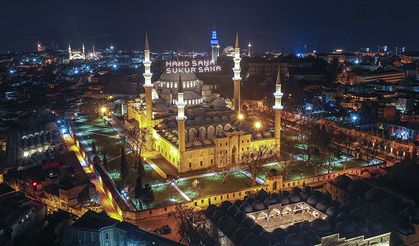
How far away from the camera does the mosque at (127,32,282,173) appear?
3447 centimetres

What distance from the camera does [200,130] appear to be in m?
38.1

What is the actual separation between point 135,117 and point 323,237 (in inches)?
1335

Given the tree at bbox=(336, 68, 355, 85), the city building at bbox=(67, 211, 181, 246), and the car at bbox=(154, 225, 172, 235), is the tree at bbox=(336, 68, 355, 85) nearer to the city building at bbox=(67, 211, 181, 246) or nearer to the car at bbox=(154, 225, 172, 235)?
the car at bbox=(154, 225, 172, 235)

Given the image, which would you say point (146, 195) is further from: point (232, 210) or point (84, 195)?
point (232, 210)

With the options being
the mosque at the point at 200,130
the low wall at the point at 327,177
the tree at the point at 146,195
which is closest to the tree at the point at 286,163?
the low wall at the point at 327,177

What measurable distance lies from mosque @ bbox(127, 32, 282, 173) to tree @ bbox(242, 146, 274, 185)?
46 centimetres

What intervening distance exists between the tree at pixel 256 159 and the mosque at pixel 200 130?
0.46 m

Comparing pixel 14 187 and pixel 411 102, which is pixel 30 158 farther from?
pixel 411 102

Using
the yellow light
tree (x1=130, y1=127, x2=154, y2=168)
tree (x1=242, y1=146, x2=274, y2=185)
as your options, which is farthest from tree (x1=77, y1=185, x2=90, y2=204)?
the yellow light

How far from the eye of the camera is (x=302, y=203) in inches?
1006

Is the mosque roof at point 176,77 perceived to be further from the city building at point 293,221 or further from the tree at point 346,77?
the tree at point 346,77

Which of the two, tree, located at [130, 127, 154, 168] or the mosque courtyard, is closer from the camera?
the mosque courtyard

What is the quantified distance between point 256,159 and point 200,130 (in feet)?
23.1

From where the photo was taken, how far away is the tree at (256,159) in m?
31.1
